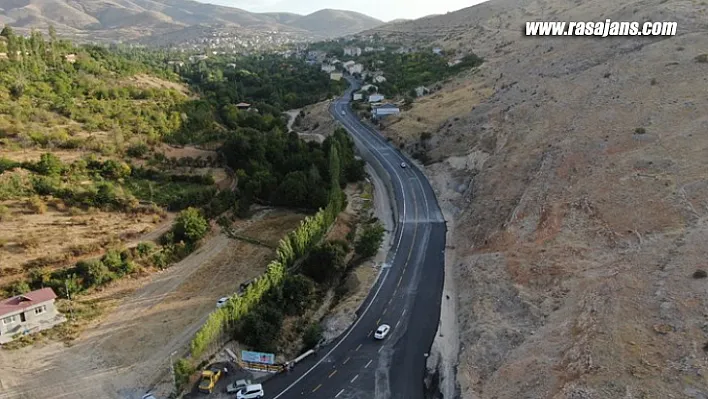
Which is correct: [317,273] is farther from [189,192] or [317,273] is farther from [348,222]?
[189,192]

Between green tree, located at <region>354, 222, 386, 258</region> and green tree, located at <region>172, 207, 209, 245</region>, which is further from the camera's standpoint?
green tree, located at <region>172, 207, 209, 245</region>

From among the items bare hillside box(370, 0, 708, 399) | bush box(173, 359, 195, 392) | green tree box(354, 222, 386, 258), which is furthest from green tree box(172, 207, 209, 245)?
bare hillside box(370, 0, 708, 399)

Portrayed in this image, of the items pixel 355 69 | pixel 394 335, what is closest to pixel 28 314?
pixel 394 335

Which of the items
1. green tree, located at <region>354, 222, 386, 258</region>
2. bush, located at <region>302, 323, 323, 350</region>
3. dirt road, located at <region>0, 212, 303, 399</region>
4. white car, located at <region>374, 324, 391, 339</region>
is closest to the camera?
dirt road, located at <region>0, 212, 303, 399</region>

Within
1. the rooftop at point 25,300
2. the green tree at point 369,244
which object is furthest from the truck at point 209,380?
the green tree at point 369,244

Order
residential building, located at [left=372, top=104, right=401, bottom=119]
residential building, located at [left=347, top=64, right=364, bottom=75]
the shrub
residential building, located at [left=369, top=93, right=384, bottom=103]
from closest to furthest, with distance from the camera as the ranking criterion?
the shrub < residential building, located at [left=372, top=104, right=401, bottom=119] < residential building, located at [left=369, top=93, right=384, bottom=103] < residential building, located at [left=347, top=64, right=364, bottom=75]

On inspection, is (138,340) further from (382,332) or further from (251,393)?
(382,332)

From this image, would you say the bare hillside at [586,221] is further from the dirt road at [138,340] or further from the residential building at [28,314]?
the residential building at [28,314]

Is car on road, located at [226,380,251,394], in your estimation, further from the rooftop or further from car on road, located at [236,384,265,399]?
the rooftop
